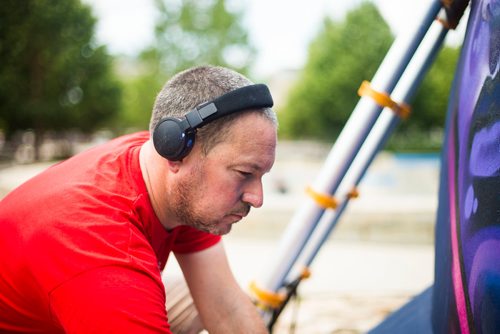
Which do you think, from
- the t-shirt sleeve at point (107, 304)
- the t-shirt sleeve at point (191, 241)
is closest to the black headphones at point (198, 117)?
the t-shirt sleeve at point (107, 304)

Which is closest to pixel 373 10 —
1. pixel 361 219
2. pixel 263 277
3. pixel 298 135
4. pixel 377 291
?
pixel 298 135

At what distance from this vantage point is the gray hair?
4.45ft

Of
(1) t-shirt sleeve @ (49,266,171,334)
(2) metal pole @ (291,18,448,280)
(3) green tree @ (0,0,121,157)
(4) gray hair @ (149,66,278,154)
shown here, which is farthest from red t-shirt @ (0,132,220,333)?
(3) green tree @ (0,0,121,157)

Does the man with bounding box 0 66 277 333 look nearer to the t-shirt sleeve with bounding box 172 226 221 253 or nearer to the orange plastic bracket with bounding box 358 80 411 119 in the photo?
the t-shirt sleeve with bounding box 172 226 221 253

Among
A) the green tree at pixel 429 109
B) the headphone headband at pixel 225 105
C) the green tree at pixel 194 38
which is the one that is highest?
the green tree at pixel 194 38

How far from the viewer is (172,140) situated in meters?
1.34

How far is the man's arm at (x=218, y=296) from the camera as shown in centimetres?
188

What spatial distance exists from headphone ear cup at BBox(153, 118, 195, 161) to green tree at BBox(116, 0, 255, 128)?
2678 centimetres

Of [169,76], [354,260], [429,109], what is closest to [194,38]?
[169,76]

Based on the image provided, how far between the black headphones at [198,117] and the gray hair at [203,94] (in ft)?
0.09

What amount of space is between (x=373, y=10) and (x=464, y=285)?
30119 millimetres

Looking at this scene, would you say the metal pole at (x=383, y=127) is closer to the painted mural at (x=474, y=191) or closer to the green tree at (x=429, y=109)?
the painted mural at (x=474, y=191)

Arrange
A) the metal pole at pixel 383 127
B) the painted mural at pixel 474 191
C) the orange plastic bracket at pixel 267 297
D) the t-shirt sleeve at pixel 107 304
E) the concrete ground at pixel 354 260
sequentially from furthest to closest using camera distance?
the concrete ground at pixel 354 260, the orange plastic bracket at pixel 267 297, the metal pole at pixel 383 127, the painted mural at pixel 474 191, the t-shirt sleeve at pixel 107 304

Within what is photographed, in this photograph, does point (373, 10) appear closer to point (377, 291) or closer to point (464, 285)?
point (377, 291)
